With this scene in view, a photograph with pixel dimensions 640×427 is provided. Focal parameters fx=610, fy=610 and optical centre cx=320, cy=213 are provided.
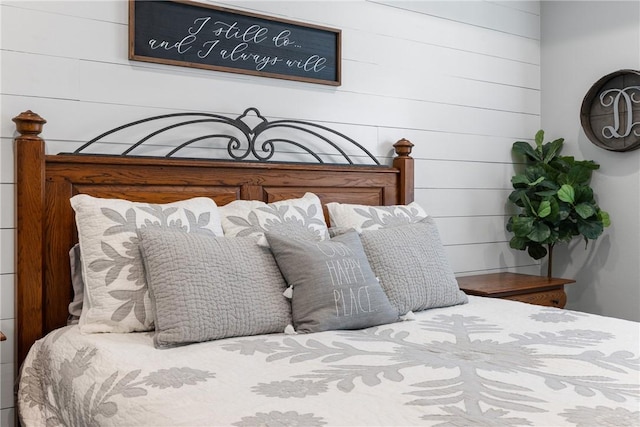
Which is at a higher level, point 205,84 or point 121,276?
point 205,84

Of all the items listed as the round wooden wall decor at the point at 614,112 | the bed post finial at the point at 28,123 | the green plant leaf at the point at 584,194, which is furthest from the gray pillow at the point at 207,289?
the round wooden wall decor at the point at 614,112

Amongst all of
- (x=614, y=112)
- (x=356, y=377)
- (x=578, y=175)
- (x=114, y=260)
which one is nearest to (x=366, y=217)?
(x=114, y=260)

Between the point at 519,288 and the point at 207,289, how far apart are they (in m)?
1.71

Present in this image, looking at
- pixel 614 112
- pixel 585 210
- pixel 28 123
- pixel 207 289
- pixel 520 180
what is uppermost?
pixel 614 112

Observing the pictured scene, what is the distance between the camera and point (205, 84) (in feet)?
8.35

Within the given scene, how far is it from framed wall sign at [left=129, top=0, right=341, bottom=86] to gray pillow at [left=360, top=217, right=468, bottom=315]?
0.90 metres

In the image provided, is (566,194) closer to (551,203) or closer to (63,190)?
(551,203)

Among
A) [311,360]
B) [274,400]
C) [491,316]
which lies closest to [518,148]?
[491,316]

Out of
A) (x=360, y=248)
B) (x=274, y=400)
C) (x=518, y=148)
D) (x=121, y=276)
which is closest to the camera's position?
(x=274, y=400)

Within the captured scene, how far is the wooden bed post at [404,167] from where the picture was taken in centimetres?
301

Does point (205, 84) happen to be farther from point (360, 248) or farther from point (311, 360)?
point (311, 360)

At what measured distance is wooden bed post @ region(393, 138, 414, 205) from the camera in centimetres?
301

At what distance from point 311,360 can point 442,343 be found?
1.46 feet

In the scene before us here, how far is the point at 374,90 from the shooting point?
9.95ft
